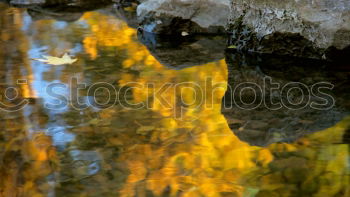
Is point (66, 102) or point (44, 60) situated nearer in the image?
point (66, 102)

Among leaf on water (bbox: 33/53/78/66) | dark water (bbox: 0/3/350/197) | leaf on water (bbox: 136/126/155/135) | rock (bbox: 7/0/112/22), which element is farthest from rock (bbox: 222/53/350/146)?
rock (bbox: 7/0/112/22)

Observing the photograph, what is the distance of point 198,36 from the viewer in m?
4.34

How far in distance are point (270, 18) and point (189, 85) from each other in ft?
3.63

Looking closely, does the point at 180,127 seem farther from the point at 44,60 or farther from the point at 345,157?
the point at 44,60

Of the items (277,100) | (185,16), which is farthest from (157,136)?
(185,16)

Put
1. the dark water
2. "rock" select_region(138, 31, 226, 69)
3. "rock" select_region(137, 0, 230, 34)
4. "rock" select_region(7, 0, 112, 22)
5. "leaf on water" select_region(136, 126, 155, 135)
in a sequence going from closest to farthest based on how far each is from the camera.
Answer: the dark water, "leaf on water" select_region(136, 126, 155, 135), "rock" select_region(138, 31, 226, 69), "rock" select_region(137, 0, 230, 34), "rock" select_region(7, 0, 112, 22)

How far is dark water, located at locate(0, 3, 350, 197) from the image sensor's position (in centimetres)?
184

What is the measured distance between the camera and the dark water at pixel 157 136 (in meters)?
1.84

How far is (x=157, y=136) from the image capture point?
7.34 ft

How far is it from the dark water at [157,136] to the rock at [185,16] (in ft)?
3.02

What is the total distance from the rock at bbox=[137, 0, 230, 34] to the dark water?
36.2 inches

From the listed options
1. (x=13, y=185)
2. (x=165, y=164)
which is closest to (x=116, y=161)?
(x=165, y=164)

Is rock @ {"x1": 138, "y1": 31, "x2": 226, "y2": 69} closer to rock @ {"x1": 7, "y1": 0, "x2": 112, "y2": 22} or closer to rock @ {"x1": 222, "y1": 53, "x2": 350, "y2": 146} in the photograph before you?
rock @ {"x1": 222, "y1": 53, "x2": 350, "y2": 146}

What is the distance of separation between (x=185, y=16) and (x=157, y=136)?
7.75 ft
